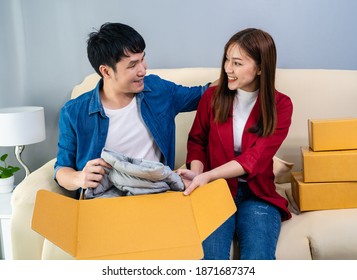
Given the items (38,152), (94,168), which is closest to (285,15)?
(94,168)

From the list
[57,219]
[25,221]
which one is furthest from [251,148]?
[25,221]

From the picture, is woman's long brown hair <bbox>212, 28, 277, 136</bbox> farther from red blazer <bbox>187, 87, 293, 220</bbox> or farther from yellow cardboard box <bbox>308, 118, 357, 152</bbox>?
yellow cardboard box <bbox>308, 118, 357, 152</bbox>

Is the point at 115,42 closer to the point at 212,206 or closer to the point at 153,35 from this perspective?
the point at 212,206

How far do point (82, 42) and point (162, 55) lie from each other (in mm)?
424

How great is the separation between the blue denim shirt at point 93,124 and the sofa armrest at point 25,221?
0.09 metres

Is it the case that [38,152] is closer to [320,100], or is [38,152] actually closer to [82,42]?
[82,42]

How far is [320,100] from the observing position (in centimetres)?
189

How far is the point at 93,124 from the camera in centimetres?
148

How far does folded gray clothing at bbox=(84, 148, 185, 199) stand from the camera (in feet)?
4.00

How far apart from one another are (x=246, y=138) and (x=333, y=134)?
0.31 metres

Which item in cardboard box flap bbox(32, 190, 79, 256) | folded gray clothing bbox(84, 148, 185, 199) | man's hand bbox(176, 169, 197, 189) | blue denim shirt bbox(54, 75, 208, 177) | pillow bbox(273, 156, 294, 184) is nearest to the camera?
cardboard box flap bbox(32, 190, 79, 256)

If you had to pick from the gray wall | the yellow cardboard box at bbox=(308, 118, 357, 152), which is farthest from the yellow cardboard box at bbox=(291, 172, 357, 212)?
the gray wall

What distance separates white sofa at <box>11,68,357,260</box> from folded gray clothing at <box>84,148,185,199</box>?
22cm

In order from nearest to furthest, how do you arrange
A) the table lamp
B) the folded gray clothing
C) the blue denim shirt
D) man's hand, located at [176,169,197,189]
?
the folded gray clothing
man's hand, located at [176,169,197,189]
the blue denim shirt
the table lamp
